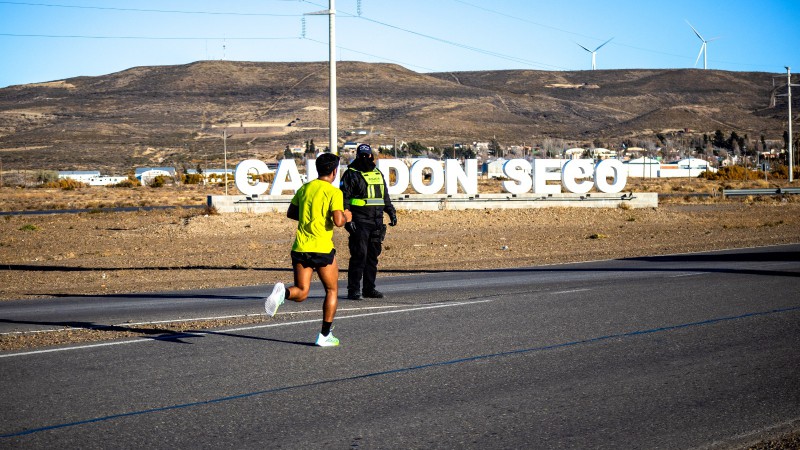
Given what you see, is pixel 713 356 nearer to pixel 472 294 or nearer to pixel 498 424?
pixel 498 424

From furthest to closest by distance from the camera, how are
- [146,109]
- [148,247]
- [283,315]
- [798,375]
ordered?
[146,109]
[148,247]
[283,315]
[798,375]

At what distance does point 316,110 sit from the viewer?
499 feet

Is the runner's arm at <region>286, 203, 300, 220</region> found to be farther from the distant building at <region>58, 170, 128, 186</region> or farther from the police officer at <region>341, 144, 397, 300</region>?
the distant building at <region>58, 170, 128, 186</region>

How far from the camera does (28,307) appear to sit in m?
14.7

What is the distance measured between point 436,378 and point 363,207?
213 inches

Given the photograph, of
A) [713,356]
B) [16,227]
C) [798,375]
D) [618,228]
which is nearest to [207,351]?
[713,356]

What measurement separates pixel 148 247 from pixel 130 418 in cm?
2465

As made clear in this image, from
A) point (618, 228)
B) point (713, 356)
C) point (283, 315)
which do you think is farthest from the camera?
point (618, 228)

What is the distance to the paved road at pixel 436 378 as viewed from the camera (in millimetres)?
6547

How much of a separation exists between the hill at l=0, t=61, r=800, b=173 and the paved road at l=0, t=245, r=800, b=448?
A: 114003 mm

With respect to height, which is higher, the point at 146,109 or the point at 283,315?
the point at 146,109

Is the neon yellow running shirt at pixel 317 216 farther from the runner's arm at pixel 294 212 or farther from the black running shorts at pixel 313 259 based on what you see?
the runner's arm at pixel 294 212

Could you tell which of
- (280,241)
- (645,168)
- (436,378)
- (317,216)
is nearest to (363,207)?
(317,216)

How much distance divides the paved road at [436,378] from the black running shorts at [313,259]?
0.84 meters
